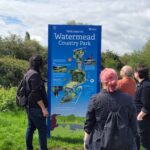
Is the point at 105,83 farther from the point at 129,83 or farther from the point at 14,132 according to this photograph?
the point at 14,132

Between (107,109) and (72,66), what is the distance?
491 centimetres

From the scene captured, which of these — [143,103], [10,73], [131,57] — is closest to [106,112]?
[143,103]

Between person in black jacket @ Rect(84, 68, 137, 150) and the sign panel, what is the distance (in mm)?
4710

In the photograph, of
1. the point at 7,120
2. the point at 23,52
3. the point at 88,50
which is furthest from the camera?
the point at 23,52

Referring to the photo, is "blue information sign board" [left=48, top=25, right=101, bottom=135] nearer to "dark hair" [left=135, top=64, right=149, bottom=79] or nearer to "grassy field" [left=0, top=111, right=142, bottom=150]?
"grassy field" [left=0, top=111, right=142, bottom=150]

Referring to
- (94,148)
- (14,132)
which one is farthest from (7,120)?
(94,148)

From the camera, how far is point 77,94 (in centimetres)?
1075

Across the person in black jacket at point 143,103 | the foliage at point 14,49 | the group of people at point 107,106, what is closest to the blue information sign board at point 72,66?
the group of people at point 107,106

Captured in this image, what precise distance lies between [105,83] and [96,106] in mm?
309

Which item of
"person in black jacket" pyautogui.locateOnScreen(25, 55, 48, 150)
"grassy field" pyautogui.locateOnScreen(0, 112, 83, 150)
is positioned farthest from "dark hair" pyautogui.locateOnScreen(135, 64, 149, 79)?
"grassy field" pyautogui.locateOnScreen(0, 112, 83, 150)

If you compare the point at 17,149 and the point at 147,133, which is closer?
the point at 147,133

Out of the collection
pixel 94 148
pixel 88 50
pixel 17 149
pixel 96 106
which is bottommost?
pixel 17 149

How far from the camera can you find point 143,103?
852 cm

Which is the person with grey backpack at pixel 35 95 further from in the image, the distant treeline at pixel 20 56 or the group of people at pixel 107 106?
the distant treeline at pixel 20 56
